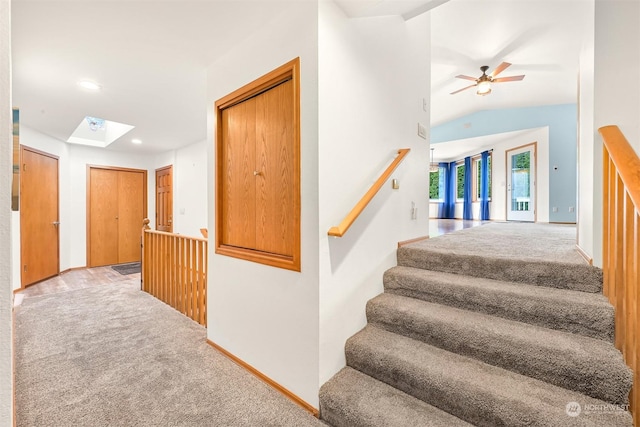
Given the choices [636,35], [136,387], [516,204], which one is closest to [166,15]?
[136,387]

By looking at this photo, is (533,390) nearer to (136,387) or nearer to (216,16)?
(136,387)

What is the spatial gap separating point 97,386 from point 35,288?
3.44 meters

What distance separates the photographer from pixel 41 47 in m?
2.14

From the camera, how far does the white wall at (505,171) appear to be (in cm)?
609

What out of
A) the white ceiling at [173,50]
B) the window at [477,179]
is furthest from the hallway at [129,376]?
the window at [477,179]

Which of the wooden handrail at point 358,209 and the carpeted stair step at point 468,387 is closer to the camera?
the carpeted stair step at point 468,387

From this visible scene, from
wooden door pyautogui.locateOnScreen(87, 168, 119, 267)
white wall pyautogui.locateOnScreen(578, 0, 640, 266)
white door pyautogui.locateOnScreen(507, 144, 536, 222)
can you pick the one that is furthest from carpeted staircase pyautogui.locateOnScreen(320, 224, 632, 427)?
wooden door pyautogui.locateOnScreen(87, 168, 119, 267)

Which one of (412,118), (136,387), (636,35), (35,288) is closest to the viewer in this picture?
(636,35)

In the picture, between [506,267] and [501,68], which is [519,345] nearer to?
[506,267]

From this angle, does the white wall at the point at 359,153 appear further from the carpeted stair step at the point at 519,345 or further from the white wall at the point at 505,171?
the white wall at the point at 505,171

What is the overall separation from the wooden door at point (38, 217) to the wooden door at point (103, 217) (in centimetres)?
62

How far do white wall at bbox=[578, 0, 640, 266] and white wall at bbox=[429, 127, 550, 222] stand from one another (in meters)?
5.41

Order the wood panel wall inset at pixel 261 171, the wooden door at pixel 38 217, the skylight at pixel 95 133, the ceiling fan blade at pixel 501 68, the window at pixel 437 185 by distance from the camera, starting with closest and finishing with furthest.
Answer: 1. the wood panel wall inset at pixel 261 171
2. the ceiling fan blade at pixel 501 68
3. the wooden door at pixel 38 217
4. the skylight at pixel 95 133
5. the window at pixel 437 185

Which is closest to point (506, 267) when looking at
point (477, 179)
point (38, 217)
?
point (38, 217)
